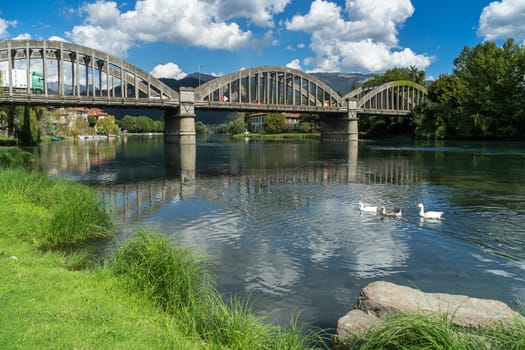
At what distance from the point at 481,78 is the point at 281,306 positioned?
321ft

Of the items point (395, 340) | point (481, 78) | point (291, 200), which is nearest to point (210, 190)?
point (291, 200)

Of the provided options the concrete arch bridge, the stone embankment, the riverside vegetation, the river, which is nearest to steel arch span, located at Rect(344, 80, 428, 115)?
the concrete arch bridge

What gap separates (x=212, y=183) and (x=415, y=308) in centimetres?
2361

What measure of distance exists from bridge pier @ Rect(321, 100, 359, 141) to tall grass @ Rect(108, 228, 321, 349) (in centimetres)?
11573

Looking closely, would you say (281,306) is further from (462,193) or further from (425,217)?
(462,193)

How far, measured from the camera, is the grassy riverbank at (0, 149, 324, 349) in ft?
20.5

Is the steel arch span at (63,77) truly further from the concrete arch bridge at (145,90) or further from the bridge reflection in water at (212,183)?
the bridge reflection in water at (212,183)

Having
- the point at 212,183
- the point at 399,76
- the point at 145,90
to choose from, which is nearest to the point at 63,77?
the point at 145,90

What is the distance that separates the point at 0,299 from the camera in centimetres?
709

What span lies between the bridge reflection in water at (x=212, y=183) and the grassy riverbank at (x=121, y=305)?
793cm

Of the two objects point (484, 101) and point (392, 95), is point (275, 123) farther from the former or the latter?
point (484, 101)

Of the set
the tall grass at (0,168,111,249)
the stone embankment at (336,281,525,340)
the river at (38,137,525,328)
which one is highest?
the tall grass at (0,168,111,249)

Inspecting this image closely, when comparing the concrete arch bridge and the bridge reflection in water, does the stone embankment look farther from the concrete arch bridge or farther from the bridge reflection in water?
the concrete arch bridge

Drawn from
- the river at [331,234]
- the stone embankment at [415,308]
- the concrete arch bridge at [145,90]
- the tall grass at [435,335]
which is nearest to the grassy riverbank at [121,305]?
the stone embankment at [415,308]
